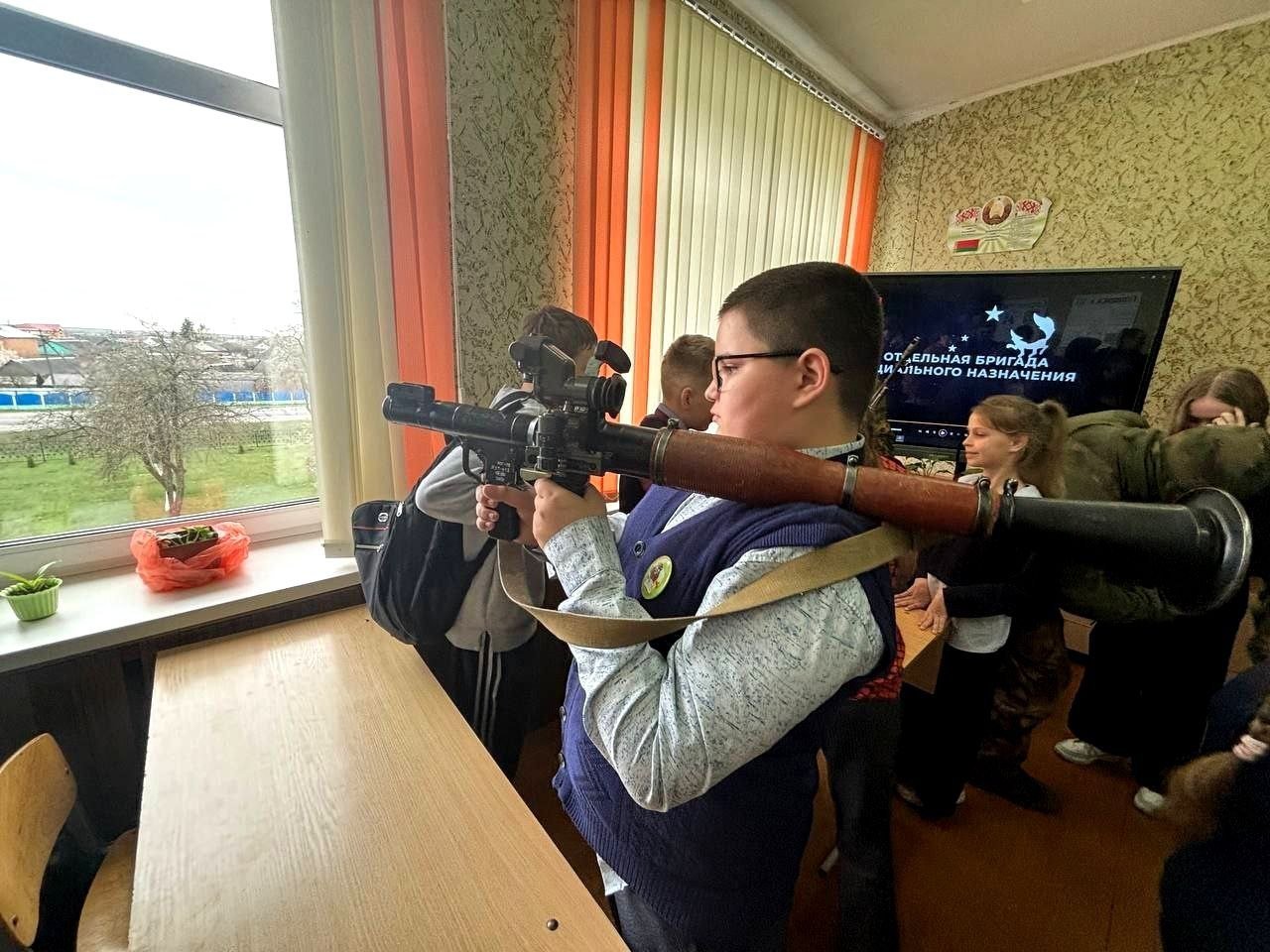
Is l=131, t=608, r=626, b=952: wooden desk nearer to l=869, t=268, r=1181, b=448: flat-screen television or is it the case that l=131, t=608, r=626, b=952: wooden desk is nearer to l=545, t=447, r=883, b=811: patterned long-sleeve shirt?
l=545, t=447, r=883, b=811: patterned long-sleeve shirt

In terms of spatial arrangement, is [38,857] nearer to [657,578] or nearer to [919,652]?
[657,578]

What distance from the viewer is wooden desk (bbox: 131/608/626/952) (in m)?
0.63

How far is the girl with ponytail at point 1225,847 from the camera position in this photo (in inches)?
25.7

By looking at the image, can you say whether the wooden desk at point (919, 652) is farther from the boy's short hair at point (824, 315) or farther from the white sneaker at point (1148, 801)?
the white sneaker at point (1148, 801)

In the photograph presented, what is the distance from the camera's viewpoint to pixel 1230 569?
469 millimetres

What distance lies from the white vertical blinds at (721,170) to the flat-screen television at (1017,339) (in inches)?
26.0

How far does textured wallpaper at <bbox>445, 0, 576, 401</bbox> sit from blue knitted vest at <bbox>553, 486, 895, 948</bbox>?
129 centimetres

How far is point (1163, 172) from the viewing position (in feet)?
7.52

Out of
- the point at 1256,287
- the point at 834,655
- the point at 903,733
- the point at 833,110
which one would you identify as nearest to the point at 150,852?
the point at 834,655

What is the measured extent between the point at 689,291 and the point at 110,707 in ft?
7.73

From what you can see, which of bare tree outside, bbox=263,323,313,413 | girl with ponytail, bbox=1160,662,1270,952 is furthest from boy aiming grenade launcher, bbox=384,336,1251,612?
bare tree outside, bbox=263,323,313,413

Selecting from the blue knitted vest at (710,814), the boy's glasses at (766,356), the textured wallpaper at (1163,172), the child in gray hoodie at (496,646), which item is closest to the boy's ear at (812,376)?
the boy's glasses at (766,356)

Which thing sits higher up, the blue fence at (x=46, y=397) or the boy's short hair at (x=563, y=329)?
the boy's short hair at (x=563, y=329)

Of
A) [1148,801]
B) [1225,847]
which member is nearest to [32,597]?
[1225,847]
